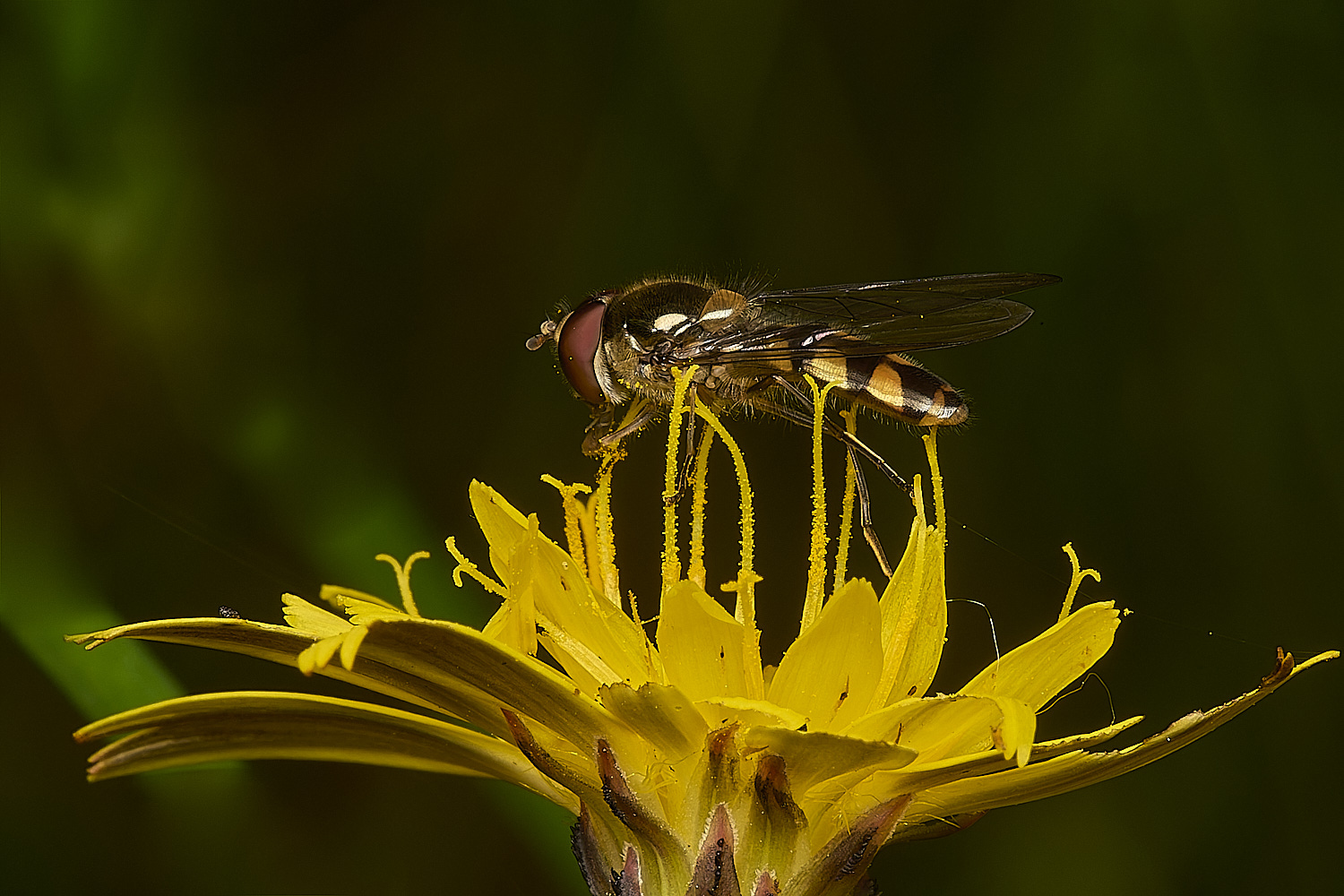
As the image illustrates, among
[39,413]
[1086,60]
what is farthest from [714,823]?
[1086,60]

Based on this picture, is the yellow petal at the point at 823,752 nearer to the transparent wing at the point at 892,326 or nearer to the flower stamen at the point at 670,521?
the flower stamen at the point at 670,521

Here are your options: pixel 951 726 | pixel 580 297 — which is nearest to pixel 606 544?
pixel 951 726

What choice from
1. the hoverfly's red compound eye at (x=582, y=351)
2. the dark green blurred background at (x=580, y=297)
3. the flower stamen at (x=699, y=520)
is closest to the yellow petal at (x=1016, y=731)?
the flower stamen at (x=699, y=520)

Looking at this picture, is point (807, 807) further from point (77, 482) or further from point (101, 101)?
point (101, 101)

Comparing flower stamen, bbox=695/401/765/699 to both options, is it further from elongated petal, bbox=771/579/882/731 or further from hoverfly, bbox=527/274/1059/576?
hoverfly, bbox=527/274/1059/576

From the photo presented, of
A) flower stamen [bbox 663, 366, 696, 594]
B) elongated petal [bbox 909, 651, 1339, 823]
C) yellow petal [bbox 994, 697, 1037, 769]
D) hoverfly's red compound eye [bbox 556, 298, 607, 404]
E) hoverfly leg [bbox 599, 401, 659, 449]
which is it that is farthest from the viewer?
hoverfly's red compound eye [bbox 556, 298, 607, 404]

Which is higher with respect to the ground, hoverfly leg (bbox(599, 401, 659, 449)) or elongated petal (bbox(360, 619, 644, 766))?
hoverfly leg (bbox(599, 401, 659, 449))

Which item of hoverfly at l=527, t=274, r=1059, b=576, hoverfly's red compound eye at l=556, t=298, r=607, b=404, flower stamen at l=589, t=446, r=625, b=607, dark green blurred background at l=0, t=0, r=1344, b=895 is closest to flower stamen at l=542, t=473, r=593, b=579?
flower stamen at l=589, t=446, r=625, b=607
